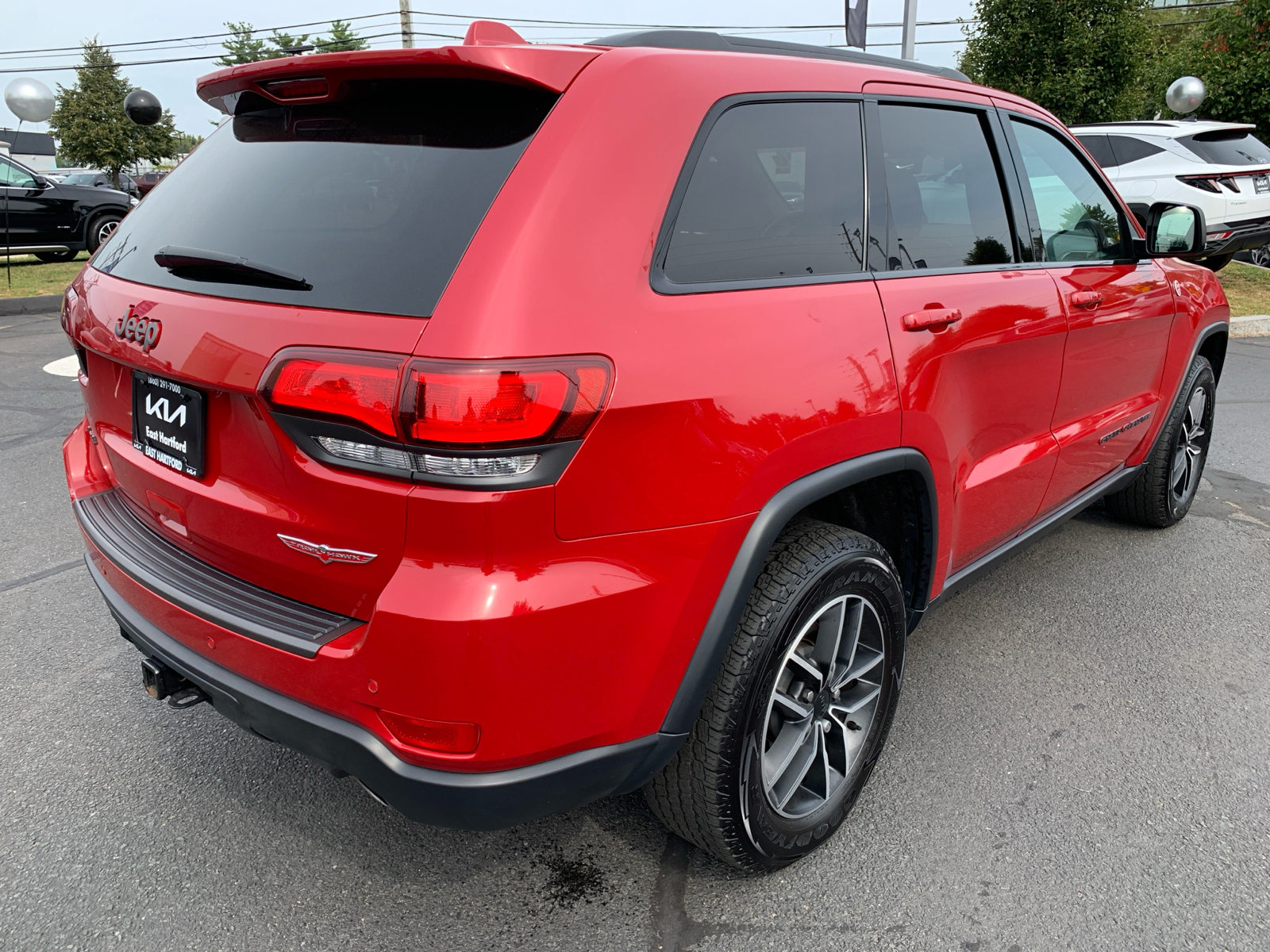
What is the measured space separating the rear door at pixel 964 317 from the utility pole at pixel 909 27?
42.0ft

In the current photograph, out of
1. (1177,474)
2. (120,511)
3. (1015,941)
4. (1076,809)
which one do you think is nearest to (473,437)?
(120,511)

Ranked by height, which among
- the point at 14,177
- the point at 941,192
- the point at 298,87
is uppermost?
the point at 298,87

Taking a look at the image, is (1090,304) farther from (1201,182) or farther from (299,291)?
(1201,182)

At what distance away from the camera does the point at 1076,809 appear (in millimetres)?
2402

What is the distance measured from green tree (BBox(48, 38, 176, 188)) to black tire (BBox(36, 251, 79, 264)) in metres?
24.2

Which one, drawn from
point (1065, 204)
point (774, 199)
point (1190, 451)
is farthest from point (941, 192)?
point (1190, 451)

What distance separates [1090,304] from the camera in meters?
3.00

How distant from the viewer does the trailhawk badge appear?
1606 millimetres

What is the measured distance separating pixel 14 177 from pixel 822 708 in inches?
629

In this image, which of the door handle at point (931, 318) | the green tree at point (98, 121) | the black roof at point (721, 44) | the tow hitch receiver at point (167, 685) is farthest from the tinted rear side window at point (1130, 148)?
the green tree at point (98, 121)

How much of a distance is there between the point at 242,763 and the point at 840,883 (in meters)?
1.61

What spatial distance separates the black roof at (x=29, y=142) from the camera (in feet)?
205

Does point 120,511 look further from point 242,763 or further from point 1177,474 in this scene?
point 1177,474

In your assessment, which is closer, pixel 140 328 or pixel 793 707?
pixel 140 328
